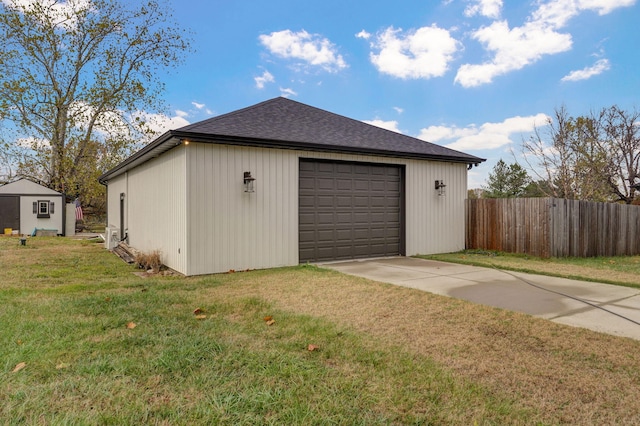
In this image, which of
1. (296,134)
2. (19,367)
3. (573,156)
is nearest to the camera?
(19,367)

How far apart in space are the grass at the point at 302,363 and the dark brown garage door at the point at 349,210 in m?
3.57

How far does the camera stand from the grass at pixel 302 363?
2061 millimetres

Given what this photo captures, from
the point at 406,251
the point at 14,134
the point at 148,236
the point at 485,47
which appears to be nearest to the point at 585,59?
the point at 485,47

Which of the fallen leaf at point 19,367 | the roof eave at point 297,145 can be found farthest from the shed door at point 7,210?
the fallen leaf at point 19,367

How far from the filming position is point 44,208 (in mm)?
18234

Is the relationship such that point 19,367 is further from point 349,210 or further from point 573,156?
point 573,156

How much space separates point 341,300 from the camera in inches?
183

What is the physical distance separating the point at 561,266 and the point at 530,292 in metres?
3.34

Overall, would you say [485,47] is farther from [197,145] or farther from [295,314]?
[295,314]

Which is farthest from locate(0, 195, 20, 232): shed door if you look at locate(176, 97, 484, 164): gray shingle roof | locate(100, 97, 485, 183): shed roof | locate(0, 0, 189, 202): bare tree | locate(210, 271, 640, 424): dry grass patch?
locate(210, 271, 640, 424): dry grass patch

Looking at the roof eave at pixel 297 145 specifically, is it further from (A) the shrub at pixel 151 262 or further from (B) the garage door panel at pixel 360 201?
(A) the shrub at pixel 151 262

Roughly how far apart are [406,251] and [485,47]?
8.26 m

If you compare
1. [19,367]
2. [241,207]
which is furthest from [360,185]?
[19,367]

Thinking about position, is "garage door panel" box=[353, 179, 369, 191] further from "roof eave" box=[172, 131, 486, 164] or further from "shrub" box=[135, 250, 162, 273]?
"shrub" box=[135, 250, 162, 273]
